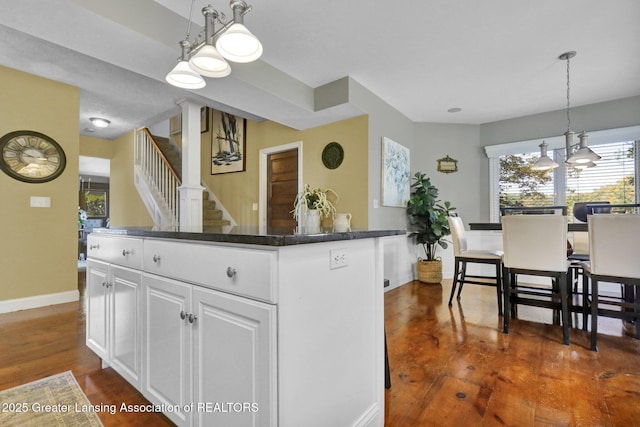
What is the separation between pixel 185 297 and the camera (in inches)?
48.9

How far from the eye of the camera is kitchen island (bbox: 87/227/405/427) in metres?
0.96

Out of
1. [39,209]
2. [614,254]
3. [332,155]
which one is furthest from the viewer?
[332,155]

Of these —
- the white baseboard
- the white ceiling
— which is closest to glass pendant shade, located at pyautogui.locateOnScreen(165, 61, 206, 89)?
the white ceiling

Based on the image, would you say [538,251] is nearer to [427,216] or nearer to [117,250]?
[427,216]

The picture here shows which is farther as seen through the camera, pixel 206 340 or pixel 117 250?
pixel 117 250

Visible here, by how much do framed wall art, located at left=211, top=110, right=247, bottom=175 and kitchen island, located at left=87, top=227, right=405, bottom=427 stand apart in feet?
13.1

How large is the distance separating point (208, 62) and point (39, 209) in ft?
10.5

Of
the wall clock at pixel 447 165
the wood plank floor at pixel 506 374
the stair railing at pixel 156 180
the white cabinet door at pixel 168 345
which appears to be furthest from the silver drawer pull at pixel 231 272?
the wall clock at pixel 447 165

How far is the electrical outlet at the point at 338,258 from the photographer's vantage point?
113 cm

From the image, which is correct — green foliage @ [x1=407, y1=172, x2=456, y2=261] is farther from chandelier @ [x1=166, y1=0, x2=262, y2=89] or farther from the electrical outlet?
the electrical outlet

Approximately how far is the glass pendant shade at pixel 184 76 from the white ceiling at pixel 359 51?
54 centimetres

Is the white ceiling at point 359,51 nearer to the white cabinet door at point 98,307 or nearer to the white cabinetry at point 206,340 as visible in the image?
the white cabinet door at point 98,307

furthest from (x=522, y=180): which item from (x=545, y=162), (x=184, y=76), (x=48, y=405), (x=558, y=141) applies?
(x=48, y=405)

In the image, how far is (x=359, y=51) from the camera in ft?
9.78
